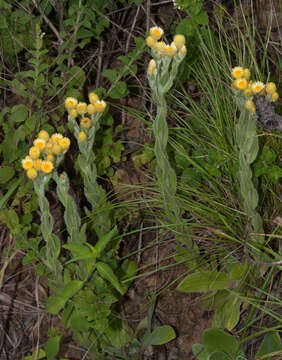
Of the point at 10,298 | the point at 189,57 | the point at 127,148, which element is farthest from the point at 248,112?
the point at 10,298

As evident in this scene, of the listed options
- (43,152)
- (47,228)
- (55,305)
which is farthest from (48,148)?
(55,305)

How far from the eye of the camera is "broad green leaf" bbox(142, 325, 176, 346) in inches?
83.1

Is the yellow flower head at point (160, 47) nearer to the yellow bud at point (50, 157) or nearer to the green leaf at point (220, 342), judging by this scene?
the yellow bud at point (50, 157)

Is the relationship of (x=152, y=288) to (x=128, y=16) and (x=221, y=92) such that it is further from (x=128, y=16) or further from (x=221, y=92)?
(x=128, y=16)

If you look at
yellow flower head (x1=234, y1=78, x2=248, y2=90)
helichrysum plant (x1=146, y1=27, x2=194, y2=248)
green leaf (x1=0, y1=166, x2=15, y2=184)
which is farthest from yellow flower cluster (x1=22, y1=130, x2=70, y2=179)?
green leaf (x1=0, y1=166, x2=15, y2=184)

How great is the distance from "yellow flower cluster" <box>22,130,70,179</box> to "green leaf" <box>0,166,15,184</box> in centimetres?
72

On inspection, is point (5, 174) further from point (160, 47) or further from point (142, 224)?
point (160, 47)

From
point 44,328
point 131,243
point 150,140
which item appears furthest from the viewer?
point 150,140

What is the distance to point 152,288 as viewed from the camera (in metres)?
2.33

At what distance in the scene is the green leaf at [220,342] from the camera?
1.95m

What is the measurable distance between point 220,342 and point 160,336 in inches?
11.3

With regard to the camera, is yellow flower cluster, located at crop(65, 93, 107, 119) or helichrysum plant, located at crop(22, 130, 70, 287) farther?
yellow flower cluster, located at crop(65, 93, 107, 119)

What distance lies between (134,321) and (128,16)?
184 cm

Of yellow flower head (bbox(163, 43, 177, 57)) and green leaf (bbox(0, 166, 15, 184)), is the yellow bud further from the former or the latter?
green leaf (bbox(0, 166, 15, 184))
